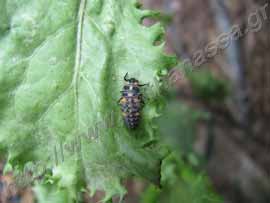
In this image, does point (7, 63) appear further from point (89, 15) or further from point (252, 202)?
point (252, 202)

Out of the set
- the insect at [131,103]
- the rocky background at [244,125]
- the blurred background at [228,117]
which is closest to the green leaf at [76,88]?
the insect at [131,103]

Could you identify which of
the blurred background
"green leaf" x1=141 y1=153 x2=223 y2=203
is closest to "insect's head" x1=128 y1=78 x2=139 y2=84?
"green leaf" x1=141 y1=153 x2=223 y2=203

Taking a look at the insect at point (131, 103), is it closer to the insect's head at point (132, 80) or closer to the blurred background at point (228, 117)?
the insect's head at point (132, 80)

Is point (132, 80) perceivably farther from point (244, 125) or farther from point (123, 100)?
point (244, 125)

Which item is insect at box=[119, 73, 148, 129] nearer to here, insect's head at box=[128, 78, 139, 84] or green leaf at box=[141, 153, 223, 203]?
insect's head at box=[128, 78, 139, 84]

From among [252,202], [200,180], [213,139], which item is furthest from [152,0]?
[200,180]
